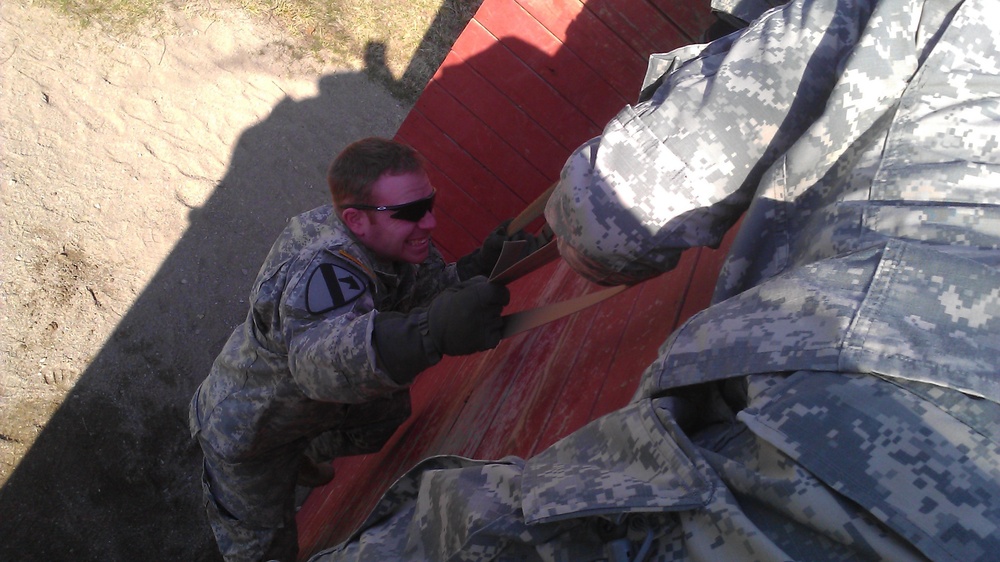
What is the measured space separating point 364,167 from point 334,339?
2.32ft

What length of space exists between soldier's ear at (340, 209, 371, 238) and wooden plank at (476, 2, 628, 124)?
176 cm

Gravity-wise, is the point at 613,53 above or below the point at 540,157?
above

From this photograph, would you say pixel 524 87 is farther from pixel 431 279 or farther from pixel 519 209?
pixel 431 279

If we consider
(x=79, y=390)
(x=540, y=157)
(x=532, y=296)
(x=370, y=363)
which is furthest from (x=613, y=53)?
(x=79, y=390)

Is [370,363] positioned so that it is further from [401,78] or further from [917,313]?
[401,78]

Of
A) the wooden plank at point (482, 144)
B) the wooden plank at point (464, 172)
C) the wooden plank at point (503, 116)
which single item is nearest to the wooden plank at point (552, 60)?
the wooden plank at point (503, 116)

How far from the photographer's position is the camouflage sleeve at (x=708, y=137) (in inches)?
48.5

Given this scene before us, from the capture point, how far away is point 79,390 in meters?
3.96

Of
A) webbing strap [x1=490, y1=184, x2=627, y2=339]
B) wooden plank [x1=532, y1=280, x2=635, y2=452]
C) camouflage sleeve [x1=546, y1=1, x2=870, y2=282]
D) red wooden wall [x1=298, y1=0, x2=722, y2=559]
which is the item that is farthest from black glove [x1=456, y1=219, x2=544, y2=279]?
camouflage sleeve [x1=546, y1=1, x2=870, y2=282]

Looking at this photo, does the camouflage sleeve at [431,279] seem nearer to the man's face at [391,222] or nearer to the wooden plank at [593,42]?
the man's face at [391,222]

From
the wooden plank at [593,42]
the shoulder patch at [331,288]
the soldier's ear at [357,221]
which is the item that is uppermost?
the wooden plank at [593,42]

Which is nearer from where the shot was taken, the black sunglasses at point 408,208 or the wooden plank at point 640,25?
the black sunglasses at point 408,208

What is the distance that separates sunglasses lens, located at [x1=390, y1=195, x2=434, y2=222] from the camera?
2.24 metres

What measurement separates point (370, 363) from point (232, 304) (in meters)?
3.10
